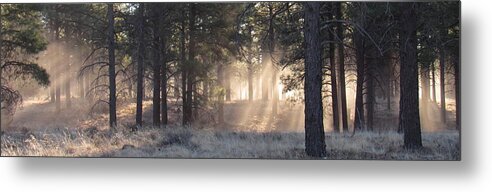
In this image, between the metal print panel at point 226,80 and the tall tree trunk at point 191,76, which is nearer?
the metal print panel at point 226,80

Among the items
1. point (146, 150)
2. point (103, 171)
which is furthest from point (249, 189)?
point (103, 171)

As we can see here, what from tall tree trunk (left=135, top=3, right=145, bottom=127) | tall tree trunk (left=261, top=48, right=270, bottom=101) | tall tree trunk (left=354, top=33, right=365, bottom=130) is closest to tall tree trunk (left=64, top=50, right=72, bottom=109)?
tall tree trunk (left=135, top=3, right=145, bottom=127)

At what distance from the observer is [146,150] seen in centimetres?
686

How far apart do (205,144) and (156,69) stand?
3.56 ft

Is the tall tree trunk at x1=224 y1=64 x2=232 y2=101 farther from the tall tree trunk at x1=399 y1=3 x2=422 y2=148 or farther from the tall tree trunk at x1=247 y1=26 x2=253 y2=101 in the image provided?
the tall tree trunk at x1=399 y1=3 x2=422 y2=148

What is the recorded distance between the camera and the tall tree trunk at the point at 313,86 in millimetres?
6664

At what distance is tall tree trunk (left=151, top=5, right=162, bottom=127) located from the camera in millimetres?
6824

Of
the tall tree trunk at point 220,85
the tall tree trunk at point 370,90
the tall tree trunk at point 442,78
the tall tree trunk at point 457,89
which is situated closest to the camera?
A: the tall tree trunk at point 457,89

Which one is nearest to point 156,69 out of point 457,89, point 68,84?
point 68,84

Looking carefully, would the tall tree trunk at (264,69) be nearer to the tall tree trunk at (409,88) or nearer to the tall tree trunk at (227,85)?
the tall tree trunk at (227,85)

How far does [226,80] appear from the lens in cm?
675

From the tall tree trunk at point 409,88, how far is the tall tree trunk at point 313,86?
95 centimetres

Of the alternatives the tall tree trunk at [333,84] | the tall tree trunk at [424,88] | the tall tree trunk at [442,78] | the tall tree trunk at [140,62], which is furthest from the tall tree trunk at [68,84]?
the tall tree trunk at [442,78]

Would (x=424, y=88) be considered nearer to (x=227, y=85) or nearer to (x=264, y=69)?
(x=264, y=69)
